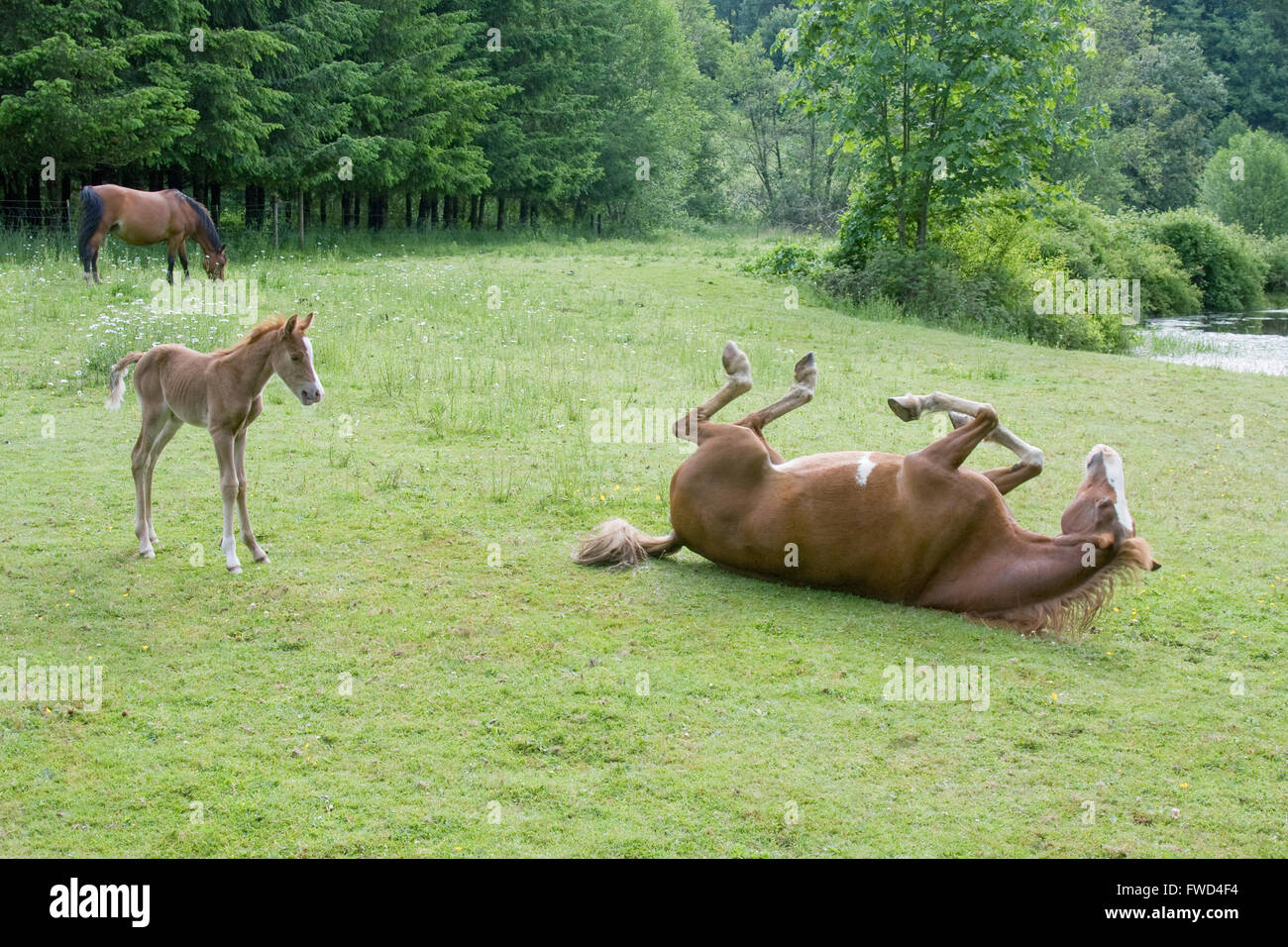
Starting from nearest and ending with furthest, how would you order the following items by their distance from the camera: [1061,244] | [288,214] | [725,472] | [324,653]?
[324,653] < [725,472] < [1061,244] < [288,214]

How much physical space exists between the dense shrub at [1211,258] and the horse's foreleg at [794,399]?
120 feet

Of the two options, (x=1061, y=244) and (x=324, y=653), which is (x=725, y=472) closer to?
(x=324, y=653)

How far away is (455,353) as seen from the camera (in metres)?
15.0

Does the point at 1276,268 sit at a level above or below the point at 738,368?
below

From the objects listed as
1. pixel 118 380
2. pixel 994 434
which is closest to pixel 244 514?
pixel 118 380

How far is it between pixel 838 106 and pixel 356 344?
1494cm

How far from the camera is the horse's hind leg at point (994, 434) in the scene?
740 centimetres

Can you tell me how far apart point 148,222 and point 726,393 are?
1685 centimetres

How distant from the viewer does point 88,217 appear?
19547 millimetres

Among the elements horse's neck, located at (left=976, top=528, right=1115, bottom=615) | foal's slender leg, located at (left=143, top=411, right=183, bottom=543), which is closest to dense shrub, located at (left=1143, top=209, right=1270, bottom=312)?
horse's neck, located at (left=976, top=528, right=1115, bottom=615)

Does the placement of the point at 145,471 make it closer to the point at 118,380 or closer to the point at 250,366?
the point at 118,380

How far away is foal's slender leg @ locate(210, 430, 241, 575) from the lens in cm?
775

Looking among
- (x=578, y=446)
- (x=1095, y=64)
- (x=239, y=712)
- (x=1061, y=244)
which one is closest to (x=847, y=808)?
(x=239, y=712)

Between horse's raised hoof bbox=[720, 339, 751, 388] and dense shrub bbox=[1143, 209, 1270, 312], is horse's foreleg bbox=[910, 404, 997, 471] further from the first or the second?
dense shrub bbox=[1143, 209, 1270, 312]
